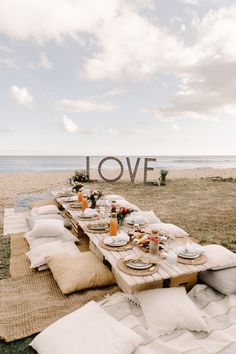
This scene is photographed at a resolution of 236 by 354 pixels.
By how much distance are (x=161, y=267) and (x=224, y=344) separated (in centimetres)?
113

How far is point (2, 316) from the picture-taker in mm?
3469

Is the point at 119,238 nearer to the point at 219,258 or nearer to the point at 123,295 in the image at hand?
the point at 123,295

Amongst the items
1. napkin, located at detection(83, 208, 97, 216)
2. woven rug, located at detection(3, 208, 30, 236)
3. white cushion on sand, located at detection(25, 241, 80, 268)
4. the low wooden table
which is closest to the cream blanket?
the low wooden table

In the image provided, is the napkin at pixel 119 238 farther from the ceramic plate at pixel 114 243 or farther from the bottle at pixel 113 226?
the bottle at pixel 113 226

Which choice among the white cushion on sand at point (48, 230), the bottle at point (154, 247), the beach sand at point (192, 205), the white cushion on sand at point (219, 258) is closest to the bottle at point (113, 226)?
the bottle at point (154, 247)

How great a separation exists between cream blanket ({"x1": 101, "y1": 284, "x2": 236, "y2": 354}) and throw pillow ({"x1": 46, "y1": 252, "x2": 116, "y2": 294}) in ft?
1.44

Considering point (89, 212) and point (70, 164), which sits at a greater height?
point (89, 212)

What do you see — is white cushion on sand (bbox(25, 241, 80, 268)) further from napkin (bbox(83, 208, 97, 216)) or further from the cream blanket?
the cream blanket

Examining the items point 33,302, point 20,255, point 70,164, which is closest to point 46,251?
point 20,255

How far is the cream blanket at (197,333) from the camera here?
2.83 metres

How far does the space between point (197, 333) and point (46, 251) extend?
9.50ft

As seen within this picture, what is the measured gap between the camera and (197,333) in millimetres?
3148

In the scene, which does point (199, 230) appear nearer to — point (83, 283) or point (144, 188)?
point (83, 283)

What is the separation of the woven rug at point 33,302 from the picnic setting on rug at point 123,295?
0.5 inches
